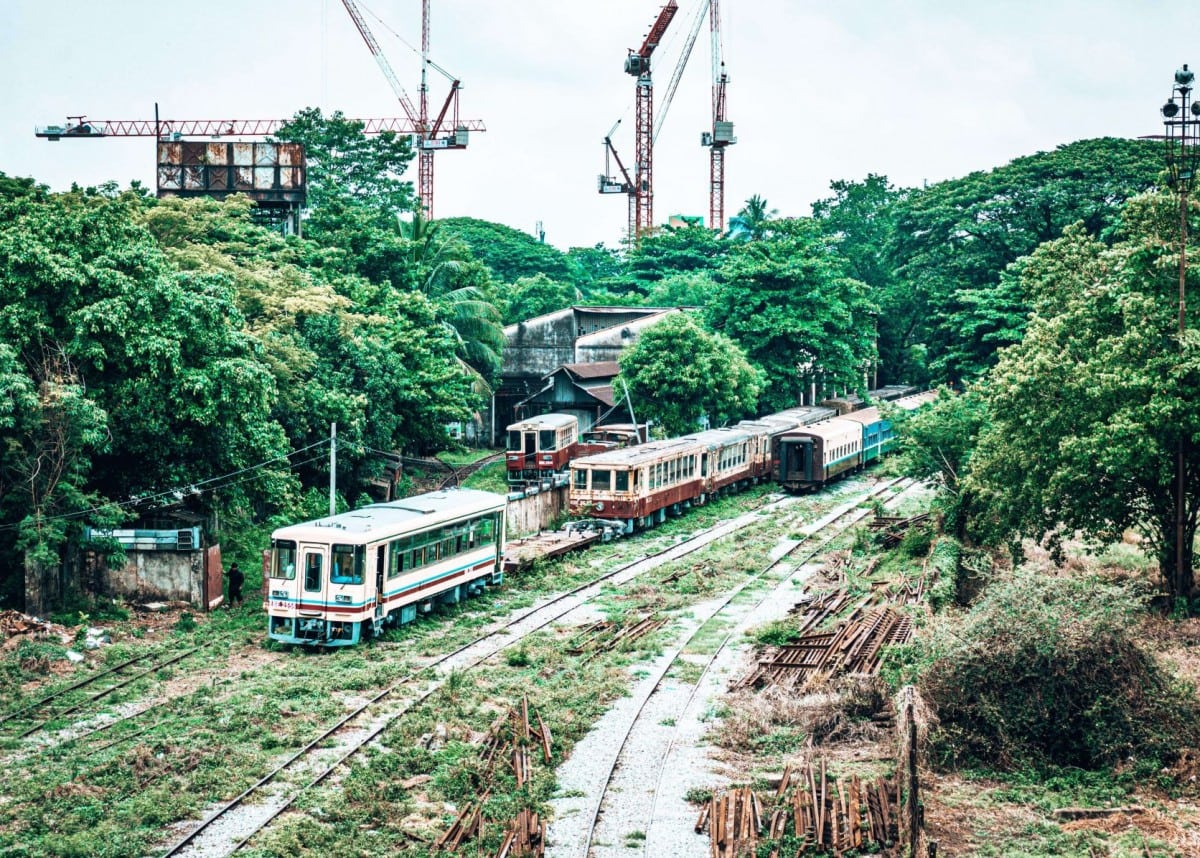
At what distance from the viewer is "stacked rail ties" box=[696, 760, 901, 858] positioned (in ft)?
44.2

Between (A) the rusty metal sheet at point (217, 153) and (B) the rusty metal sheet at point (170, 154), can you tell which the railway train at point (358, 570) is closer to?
(A) the rusty metal sheet at point (217, 153)

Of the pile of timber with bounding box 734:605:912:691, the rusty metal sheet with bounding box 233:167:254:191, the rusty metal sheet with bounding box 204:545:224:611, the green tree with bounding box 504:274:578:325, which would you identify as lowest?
the pile of timber with bounding box 734:605:912:691

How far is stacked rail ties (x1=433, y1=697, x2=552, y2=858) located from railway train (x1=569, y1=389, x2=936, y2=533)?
15826mm

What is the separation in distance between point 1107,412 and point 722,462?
64.0 ft

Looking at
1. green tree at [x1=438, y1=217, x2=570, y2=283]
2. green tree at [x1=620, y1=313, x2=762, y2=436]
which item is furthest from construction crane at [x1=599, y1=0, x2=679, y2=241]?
green tree at [x1=620, y1=313, x2=762, y2=436]

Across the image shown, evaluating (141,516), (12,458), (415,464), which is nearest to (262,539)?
(141,516)

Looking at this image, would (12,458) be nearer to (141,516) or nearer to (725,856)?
(141,516)

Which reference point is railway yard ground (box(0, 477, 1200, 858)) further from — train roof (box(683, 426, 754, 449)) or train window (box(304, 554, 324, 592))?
train roof (box(683, 426, 754, 449))

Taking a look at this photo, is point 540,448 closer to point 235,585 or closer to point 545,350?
point 545,350

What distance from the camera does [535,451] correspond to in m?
42.2

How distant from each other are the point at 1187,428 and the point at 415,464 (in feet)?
94.5

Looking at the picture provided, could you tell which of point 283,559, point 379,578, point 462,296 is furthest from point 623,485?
point 462,296

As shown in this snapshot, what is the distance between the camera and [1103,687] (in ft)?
54.1

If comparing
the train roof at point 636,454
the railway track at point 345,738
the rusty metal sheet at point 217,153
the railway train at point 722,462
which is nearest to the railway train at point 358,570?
the railway track at point 345,738
